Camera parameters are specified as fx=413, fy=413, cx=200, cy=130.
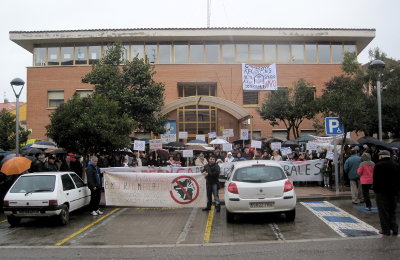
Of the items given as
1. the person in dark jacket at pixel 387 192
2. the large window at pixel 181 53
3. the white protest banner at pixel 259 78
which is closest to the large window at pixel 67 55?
the large window at pixel 181 53

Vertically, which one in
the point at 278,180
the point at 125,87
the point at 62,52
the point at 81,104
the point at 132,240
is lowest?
the point at 132,240

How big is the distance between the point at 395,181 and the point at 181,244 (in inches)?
184

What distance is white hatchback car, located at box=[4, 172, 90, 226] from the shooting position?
10.5 m

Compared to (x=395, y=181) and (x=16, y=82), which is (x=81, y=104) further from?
(x=395, y=181)

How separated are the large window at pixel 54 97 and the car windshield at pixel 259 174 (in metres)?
27.5

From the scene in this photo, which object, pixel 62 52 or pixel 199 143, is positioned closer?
pixel 199 143

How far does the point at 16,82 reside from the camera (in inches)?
623

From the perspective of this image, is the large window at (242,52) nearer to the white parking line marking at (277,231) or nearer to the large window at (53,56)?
the large window at (53,56)

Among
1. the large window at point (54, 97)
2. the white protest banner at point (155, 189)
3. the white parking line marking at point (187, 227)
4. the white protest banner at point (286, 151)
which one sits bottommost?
the white parking line marking at point (187, 227)

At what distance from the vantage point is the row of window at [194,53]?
34.2 metres

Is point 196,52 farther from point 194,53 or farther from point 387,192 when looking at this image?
point 387,192

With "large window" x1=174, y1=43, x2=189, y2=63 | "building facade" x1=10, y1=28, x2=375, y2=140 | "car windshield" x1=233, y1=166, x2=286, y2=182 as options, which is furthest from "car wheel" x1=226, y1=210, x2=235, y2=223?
"large window" x1=174, y1=43, x2=189, y2=63

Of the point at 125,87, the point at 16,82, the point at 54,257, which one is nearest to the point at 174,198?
the point at 54,257

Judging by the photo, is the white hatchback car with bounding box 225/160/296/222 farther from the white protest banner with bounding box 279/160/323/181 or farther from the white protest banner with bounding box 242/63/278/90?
the white protest banner with bounding box 242/63/278/90
